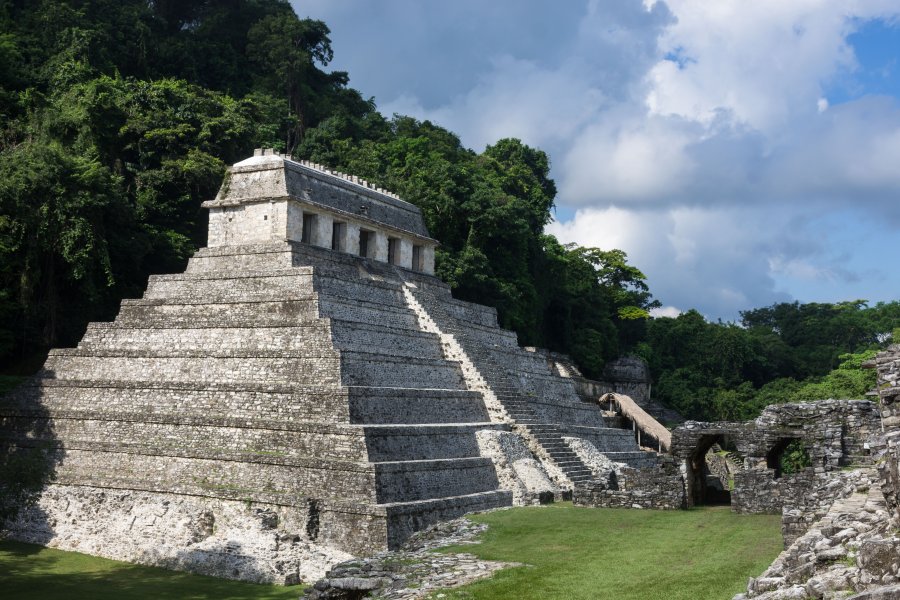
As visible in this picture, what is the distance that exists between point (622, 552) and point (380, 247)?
61.4 feet

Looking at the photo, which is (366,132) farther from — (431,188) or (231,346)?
(231,346)

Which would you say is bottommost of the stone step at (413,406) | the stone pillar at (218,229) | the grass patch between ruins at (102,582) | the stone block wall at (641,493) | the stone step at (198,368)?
the grass patch between ruins at (102,582)

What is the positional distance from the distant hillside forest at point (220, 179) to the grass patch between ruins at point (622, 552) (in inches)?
679

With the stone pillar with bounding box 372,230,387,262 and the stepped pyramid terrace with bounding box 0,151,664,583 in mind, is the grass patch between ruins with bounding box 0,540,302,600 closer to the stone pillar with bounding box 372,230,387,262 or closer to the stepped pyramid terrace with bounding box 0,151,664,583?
the stepped pyramid terrace with bounding box 0,151,664,583

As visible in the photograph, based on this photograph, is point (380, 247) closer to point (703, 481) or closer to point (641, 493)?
point (703, 481)

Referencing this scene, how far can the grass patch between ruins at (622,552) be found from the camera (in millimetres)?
13258

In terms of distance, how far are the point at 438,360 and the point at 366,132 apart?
32.8 metres

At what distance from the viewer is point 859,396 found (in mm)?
40031

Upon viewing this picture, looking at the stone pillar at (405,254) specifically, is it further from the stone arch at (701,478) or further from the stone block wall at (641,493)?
the stone block wall at (641,493)

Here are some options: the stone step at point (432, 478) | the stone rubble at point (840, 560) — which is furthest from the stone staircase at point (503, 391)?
the stone rubble at point (840, 560)

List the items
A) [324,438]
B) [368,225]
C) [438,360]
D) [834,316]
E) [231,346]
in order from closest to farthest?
[324,438]
[231,346]
[438,360]
[368,225]
[834,316]

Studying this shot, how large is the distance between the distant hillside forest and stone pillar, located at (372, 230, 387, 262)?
296 inches

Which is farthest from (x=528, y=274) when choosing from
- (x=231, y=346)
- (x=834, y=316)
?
(x=834, y=316)

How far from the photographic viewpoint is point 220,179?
37.3m
